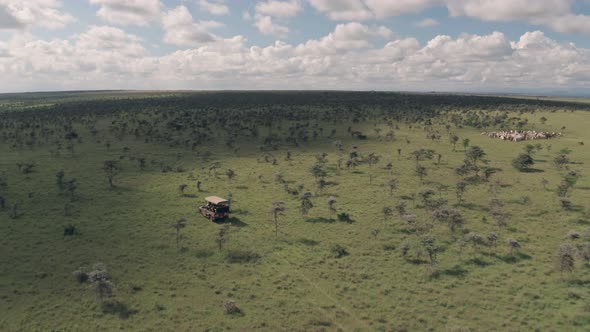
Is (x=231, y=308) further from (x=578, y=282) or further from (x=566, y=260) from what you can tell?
(x=566, y=260)

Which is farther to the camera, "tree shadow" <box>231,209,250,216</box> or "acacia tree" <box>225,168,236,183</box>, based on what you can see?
"acacia tree" <box>225,168,236,183</box>

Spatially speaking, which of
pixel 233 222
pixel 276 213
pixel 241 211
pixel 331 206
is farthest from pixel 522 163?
pixel 233 222

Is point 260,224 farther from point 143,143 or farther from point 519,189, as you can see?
point 143,143

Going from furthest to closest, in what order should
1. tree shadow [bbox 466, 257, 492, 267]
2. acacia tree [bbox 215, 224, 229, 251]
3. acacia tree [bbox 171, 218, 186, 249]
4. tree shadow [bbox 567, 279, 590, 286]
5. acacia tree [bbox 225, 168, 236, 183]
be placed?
acacia tree [bbox 225, 168, 236, 183], acacia tree [bbox 171, 218, 186, 249], acacia tree [bbox 215, 224, 229, 251], tree shadow [bbox 466, 257, 492, 267], tree shadow [bbox 567, 279, 590, 286]

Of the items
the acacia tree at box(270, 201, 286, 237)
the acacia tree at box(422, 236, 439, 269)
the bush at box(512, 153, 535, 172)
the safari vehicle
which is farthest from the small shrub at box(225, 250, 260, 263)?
the bush at box(512, 153, 535, 172)

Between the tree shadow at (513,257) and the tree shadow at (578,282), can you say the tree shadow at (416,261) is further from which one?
the tree shadow at (578,282)

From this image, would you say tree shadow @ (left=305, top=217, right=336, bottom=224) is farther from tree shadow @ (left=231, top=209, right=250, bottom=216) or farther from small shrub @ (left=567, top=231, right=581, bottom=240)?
small shrub @ (left=567, top=231, right=581, bottom=240)

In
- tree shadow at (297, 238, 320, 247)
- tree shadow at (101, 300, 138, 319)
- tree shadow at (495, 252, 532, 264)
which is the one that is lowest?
tree shadow at (101, 300, 138, 319)
